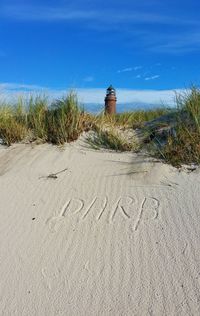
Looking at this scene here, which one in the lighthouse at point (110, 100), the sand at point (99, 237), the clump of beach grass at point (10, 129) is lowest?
the sand at point (99, 237)

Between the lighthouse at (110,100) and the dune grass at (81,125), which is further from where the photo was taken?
the lighthouse at (110,100)

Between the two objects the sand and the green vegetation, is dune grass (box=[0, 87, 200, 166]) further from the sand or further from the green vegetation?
the sand

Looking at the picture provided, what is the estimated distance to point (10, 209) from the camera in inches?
188

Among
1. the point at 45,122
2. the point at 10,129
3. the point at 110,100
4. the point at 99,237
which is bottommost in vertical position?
the point at 99,237

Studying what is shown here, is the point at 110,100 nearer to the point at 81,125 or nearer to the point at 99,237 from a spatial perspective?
the point at 81,125

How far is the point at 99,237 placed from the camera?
13.3ft

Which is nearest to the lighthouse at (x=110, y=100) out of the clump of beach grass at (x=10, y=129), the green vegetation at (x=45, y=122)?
the green vegetation at (x=45, y=122)

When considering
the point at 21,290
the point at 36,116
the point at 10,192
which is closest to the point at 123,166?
the point at 10,192

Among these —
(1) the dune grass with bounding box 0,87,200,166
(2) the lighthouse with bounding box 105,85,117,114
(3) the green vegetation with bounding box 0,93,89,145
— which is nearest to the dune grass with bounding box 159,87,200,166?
(1) the dune grass with bounding box 0,87,200,166

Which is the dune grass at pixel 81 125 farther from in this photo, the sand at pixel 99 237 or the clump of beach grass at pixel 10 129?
the sand at pixel 99 237

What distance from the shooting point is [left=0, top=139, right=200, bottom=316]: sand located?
3.30 metres

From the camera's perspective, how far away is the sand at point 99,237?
3.30 meters

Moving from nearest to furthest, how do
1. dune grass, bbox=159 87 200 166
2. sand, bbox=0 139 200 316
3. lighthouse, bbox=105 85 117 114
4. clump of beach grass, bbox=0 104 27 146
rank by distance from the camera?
sand, bbox=0 139 200 316, dune grass, bbox=159 87 200 166, clump of beach grass, bbox=0 104 27 146, lighthouse, bbox=105 85 117 114

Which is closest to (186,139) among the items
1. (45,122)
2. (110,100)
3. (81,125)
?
(81,125)
